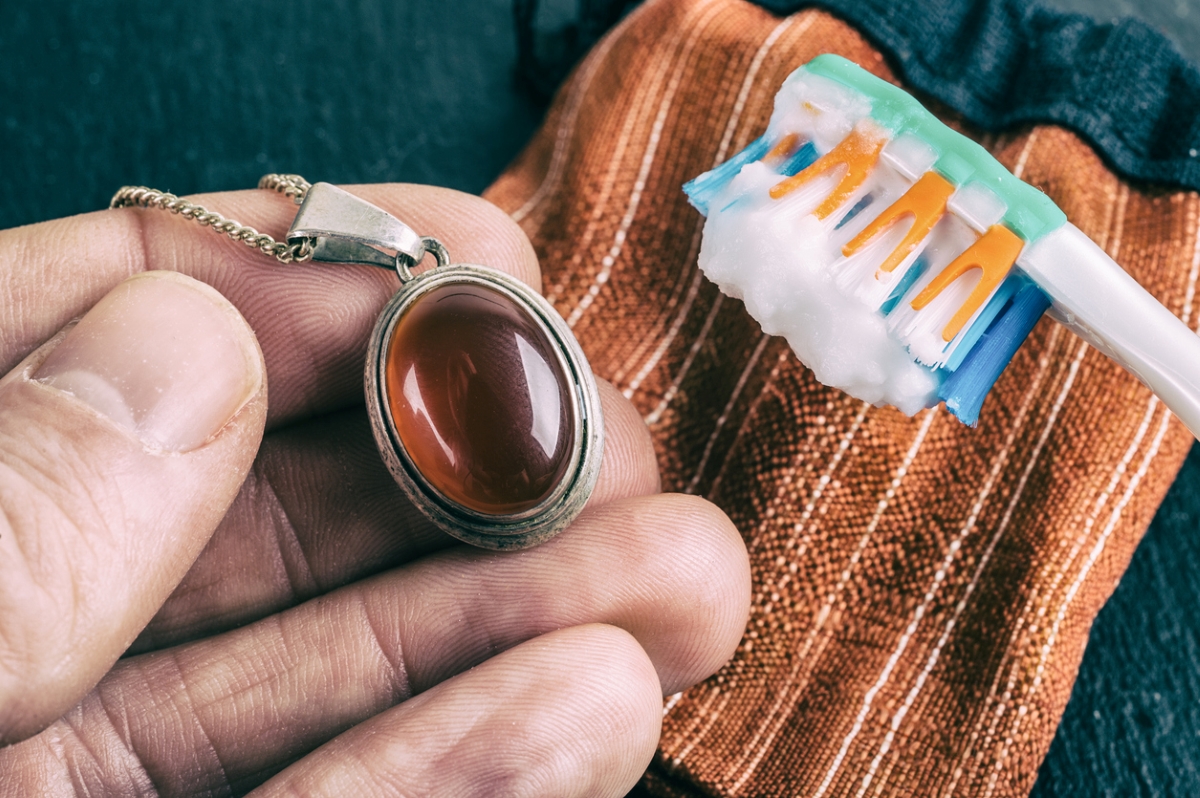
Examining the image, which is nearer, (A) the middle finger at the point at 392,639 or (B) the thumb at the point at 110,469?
(B) the thumb at the point at 110,469

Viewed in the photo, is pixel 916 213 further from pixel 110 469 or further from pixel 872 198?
pixel 110 469

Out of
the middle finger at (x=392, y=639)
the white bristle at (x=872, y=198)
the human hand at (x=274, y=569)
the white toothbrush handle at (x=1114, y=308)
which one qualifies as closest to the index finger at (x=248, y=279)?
the human hand at (x=274, y=569)

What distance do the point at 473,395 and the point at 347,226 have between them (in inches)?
5.7

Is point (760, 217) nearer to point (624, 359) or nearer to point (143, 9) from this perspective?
point (624, 359)

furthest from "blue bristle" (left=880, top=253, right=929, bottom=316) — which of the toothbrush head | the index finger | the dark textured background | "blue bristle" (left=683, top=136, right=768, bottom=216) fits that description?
the dark textured background

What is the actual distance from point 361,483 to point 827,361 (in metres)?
0.34

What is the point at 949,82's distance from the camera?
2.83ft

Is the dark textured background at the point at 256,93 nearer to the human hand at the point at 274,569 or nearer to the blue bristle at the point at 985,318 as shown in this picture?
the human hand at the point at 274,569

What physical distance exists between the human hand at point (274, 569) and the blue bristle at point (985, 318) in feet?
0.63

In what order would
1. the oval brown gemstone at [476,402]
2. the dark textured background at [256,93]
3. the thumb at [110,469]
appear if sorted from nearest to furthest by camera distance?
the thumb at [110,469], the oval brown gemstone at [476,402], the dark textured background at [256,93]

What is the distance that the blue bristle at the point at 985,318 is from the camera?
577 millimetres

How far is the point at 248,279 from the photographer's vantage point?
0.66 metres

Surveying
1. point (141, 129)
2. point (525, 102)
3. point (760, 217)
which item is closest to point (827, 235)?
point (760, 217)

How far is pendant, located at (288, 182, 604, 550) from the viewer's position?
1.94 feet
